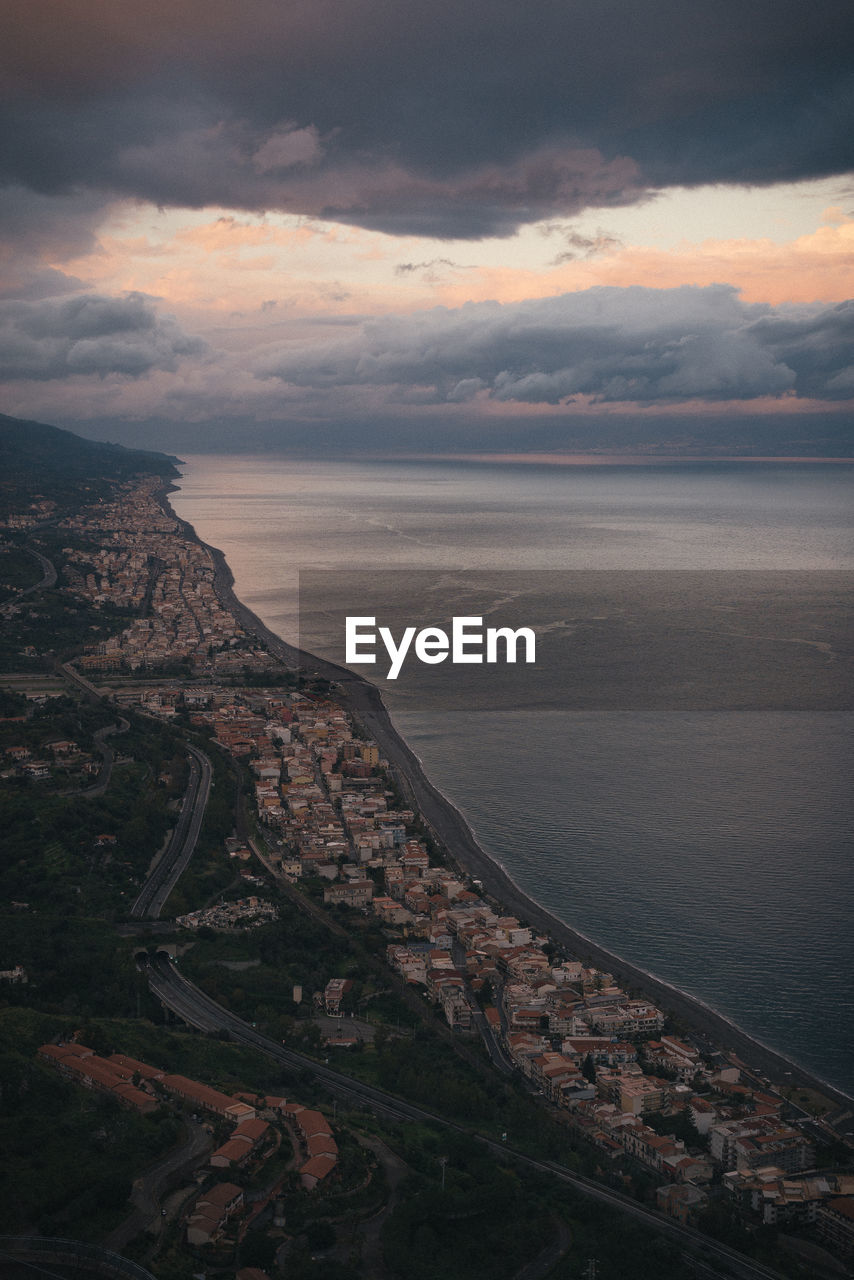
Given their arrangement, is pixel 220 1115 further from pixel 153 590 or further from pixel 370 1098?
pixel 153 590

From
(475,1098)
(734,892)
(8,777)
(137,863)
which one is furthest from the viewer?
(8,777)

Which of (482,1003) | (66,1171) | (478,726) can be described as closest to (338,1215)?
(66,1171)

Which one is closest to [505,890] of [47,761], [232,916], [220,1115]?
[232,916]

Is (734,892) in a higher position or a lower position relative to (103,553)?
lower

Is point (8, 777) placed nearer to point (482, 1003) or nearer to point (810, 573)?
point (482, 1003)

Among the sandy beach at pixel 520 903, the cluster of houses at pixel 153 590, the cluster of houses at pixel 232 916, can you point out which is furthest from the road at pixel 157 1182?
the cluster of houses at pixel 153 590

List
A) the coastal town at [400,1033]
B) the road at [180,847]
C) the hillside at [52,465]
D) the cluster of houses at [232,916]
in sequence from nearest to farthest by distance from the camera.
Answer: the coastal town at [400,1033]
the cluster of houses at [232,916]
the road at [180,847]
the hillside at [52,465]

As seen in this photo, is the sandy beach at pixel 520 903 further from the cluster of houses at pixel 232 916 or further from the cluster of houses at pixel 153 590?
the cluster of houses at pixel 153 590
